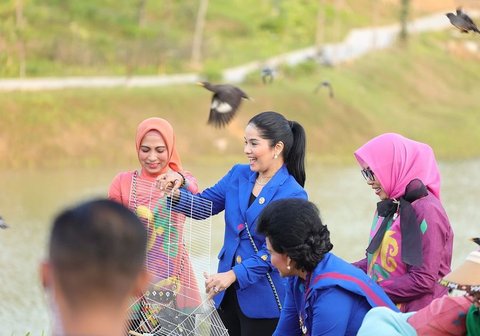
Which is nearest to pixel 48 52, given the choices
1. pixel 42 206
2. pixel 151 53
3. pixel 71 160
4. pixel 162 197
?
pixel 151 53

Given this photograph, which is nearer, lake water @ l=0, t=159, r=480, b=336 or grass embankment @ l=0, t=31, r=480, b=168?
lake water @ l=0, t=159, r=480, b=336

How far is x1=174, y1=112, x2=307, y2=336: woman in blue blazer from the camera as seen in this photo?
4441 mm

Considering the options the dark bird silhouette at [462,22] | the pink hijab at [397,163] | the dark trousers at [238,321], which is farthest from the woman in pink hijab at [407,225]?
the dark bird silhouette at [462,22]

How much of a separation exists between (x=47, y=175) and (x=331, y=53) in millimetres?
15589

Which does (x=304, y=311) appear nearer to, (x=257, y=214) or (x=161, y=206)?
(x=257, y=214)

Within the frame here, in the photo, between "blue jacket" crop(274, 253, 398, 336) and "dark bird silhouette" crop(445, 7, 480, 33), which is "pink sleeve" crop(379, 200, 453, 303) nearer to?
"blue jacket" crop(274, 253, 398, 336)

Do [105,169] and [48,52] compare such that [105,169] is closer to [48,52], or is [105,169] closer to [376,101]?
[48,52]

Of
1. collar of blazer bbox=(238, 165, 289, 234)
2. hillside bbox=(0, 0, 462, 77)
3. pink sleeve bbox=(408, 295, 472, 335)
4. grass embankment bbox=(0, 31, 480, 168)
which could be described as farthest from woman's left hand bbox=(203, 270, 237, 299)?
hillside bbox=(0, 0, 462, 77)

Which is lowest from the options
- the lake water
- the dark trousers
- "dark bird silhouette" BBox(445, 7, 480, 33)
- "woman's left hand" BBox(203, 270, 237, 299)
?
the lake water

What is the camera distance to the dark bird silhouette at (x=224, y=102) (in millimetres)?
6617

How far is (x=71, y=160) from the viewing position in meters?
21.1

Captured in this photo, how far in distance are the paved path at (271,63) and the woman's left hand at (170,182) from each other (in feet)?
63.0

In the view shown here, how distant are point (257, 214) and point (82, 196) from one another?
8.70m

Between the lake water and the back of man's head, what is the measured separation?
245 inches
